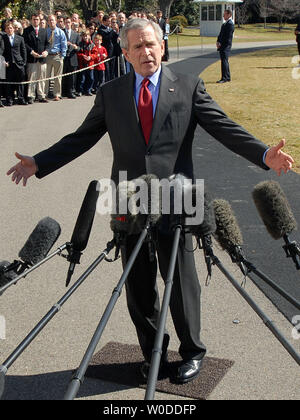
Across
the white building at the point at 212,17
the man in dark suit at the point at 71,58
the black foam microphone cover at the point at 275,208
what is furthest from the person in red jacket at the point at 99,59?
the white building at the point at 212,17

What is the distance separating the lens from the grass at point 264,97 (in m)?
14.8

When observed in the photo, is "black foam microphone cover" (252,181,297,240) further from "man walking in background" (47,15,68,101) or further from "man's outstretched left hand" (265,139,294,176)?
"man walking in background" (47,15,68,101)

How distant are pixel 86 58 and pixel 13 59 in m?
3.08

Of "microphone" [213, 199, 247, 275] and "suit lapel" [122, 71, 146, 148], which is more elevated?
"suit lapel" [122, 71, 146, 148]

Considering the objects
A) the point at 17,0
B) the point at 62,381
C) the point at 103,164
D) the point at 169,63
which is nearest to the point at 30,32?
the point at 103,164

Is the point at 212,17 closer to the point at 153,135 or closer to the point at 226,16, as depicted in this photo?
the point at 226,16

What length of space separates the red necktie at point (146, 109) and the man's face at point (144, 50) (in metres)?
0.12

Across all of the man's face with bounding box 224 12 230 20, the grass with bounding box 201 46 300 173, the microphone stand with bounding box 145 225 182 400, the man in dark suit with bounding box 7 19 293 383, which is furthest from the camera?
the man's face with bounding box 224 12 230 20

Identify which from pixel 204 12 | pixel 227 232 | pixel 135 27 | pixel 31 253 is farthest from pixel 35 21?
pixel 204 12

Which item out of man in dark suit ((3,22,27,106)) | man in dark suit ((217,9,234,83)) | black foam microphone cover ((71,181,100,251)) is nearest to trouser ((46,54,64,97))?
man in dark suit ((3,22,27,106))

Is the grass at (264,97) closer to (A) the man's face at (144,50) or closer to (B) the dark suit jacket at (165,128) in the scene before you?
(B) the dark suit jacket at (165,128)

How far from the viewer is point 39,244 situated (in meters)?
3.74

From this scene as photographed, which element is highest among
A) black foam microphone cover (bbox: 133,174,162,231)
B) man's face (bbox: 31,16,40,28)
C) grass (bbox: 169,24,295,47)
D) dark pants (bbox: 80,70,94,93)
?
man's face (bbox: 31,16,40,28)

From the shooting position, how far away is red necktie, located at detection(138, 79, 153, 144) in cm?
409
